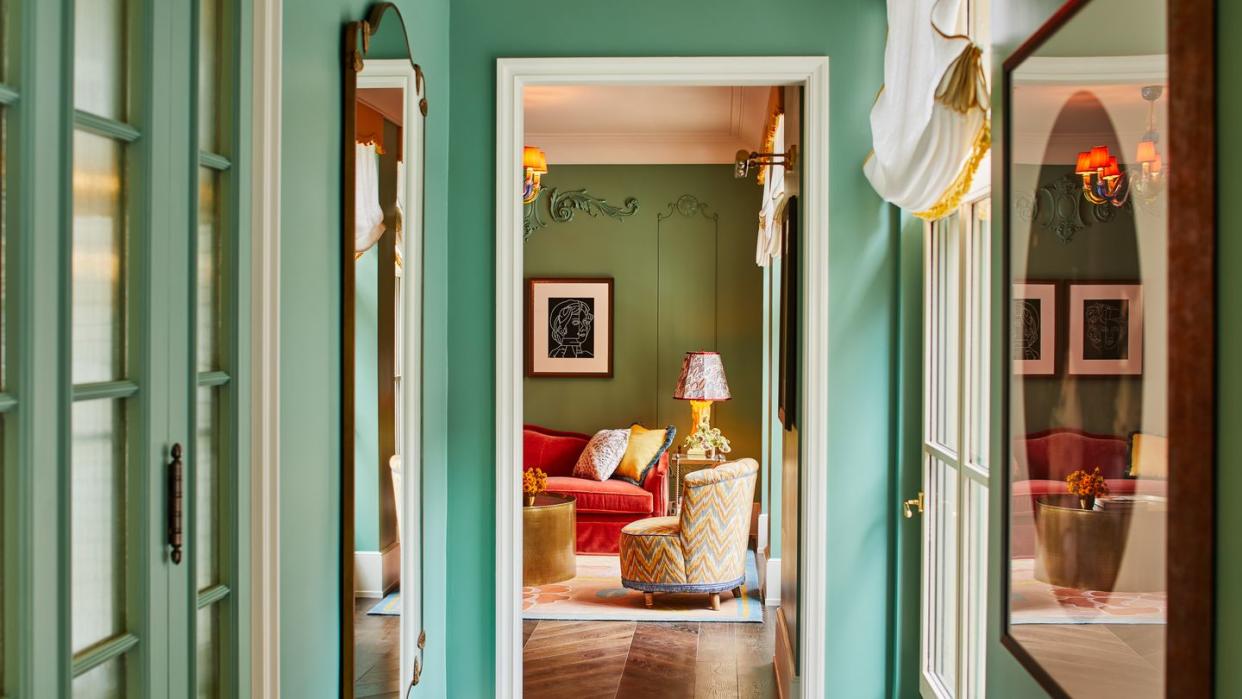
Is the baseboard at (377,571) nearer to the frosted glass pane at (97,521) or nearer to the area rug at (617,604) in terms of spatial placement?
the frosted glass pane at (97,521)

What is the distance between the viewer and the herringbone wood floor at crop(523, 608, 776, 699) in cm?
384

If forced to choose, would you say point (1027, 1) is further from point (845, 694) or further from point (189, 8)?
point (845, 694)

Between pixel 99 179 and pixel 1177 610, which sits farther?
pixel 99 179

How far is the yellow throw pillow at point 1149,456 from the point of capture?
1.03 meters

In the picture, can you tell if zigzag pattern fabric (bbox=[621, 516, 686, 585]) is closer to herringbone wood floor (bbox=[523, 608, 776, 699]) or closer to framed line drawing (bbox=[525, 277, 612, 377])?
herringbone wood floor (bbox=[523, 608, 776, 699])

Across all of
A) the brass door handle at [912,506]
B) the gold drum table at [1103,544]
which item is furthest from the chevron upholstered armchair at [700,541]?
the gold drum table at [1103,544]

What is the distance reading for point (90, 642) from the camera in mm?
1156

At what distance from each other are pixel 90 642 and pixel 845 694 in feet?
7.87

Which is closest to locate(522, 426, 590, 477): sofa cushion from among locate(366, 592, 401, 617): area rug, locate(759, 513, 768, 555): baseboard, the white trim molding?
locate(759, 513, 768, 555): baseboard

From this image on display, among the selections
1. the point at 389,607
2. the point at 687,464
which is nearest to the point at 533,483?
the point at 687,464

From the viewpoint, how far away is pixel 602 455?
6.44 meters

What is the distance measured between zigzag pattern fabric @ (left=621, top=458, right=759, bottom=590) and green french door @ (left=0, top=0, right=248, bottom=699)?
3.38 m

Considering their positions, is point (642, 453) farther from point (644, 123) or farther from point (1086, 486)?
point (1086, 486)

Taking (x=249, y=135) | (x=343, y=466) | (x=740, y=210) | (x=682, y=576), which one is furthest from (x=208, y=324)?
(x=740, y=210)
